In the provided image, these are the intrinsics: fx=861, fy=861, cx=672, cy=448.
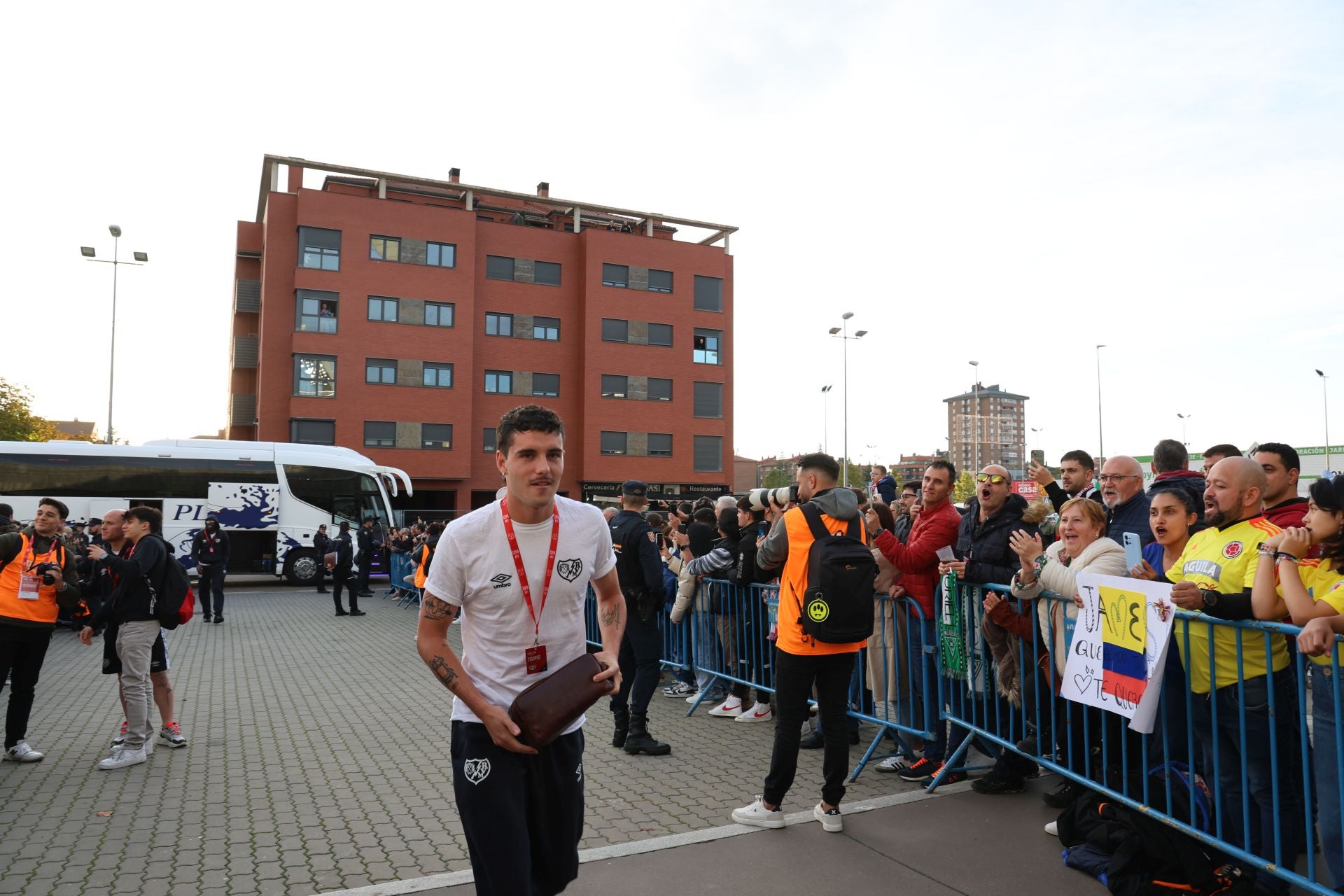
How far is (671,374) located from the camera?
45.4 metres

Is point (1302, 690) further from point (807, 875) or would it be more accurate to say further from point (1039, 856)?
point (807, 875)

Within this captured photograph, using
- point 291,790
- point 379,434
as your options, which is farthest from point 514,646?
point 379,434

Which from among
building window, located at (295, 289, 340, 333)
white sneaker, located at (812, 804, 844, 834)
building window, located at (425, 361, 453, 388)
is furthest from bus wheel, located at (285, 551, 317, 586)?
white sneaker, located at (812, 804, 844, 834)

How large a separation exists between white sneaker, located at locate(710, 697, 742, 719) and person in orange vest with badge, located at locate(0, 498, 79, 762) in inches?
206

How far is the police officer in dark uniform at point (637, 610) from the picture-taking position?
6.65 m

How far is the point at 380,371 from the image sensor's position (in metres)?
39.6

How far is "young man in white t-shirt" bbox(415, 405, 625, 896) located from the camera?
274 cm

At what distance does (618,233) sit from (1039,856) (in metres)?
42.6

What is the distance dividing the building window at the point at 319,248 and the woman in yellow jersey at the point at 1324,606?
40464 mm

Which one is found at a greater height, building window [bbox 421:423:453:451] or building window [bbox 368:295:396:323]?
building window [bbox 368:295:396:323]

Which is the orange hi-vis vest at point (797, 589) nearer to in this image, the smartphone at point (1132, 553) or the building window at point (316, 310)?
the smartphone at point (1132, 553)

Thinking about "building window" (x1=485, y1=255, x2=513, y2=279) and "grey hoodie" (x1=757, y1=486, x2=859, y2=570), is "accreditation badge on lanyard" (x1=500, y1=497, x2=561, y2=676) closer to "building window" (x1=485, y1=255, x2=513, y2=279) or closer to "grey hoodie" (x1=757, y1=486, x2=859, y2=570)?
"grey hoodie" (x1=757, y1=486, x2=859, y2=570)

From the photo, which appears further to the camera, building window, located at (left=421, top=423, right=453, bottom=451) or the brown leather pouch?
building window, located at (left=421, top=423, right=453, bottom=451)

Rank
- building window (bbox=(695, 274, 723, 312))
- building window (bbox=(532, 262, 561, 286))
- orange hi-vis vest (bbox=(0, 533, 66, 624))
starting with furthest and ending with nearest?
1. building window (bbox=(695, 274, 723, 312))
2. building window (bbox=(532, 262, 561, 286))
3. orange hi-vis vest (bbox=(0, 533, 66, 624))
